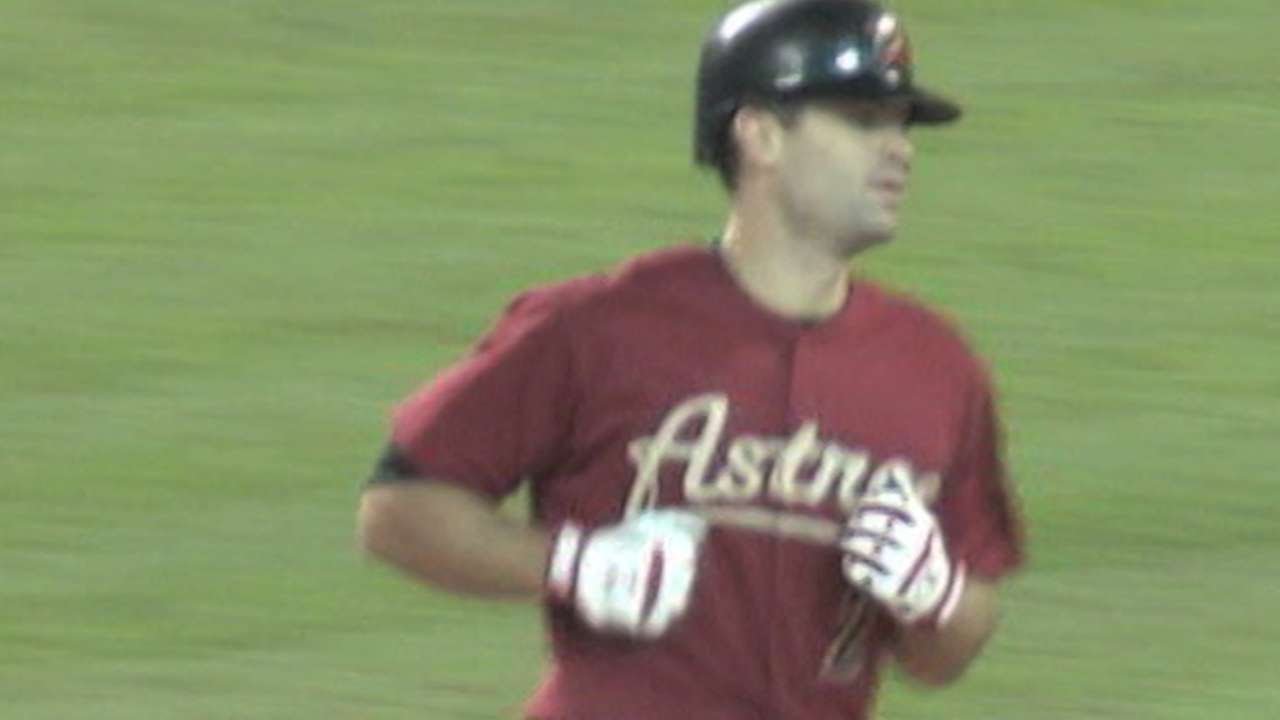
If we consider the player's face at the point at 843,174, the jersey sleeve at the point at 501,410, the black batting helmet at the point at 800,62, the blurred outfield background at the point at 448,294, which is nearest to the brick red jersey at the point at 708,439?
the jersey sleeve at the point at 501,410

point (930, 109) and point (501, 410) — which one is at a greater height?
point (930, 109)

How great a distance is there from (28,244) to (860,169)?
7.36 m

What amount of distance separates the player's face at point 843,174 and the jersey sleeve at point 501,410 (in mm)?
390

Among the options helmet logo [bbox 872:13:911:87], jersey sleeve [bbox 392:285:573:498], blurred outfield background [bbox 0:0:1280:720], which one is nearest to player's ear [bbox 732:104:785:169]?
helmet logo [bbox 872:13:911:87]

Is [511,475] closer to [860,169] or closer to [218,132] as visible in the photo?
[860,169]

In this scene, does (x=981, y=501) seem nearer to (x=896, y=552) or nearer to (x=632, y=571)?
(x=896, y=552)

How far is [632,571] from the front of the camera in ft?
19.9

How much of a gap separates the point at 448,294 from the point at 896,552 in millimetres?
6748

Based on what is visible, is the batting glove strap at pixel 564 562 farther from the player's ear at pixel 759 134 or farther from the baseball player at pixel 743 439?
the player's ear at pixel 759 134

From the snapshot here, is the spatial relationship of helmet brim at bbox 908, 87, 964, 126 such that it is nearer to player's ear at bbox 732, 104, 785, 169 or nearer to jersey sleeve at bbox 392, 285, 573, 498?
player's ear at bbox 732, 104, 785, 169

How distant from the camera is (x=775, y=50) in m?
6.39

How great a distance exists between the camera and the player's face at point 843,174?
6.31 meters

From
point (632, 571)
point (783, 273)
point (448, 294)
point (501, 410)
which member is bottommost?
point (448, 294)

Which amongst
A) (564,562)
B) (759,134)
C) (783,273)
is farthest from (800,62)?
(564,562)
